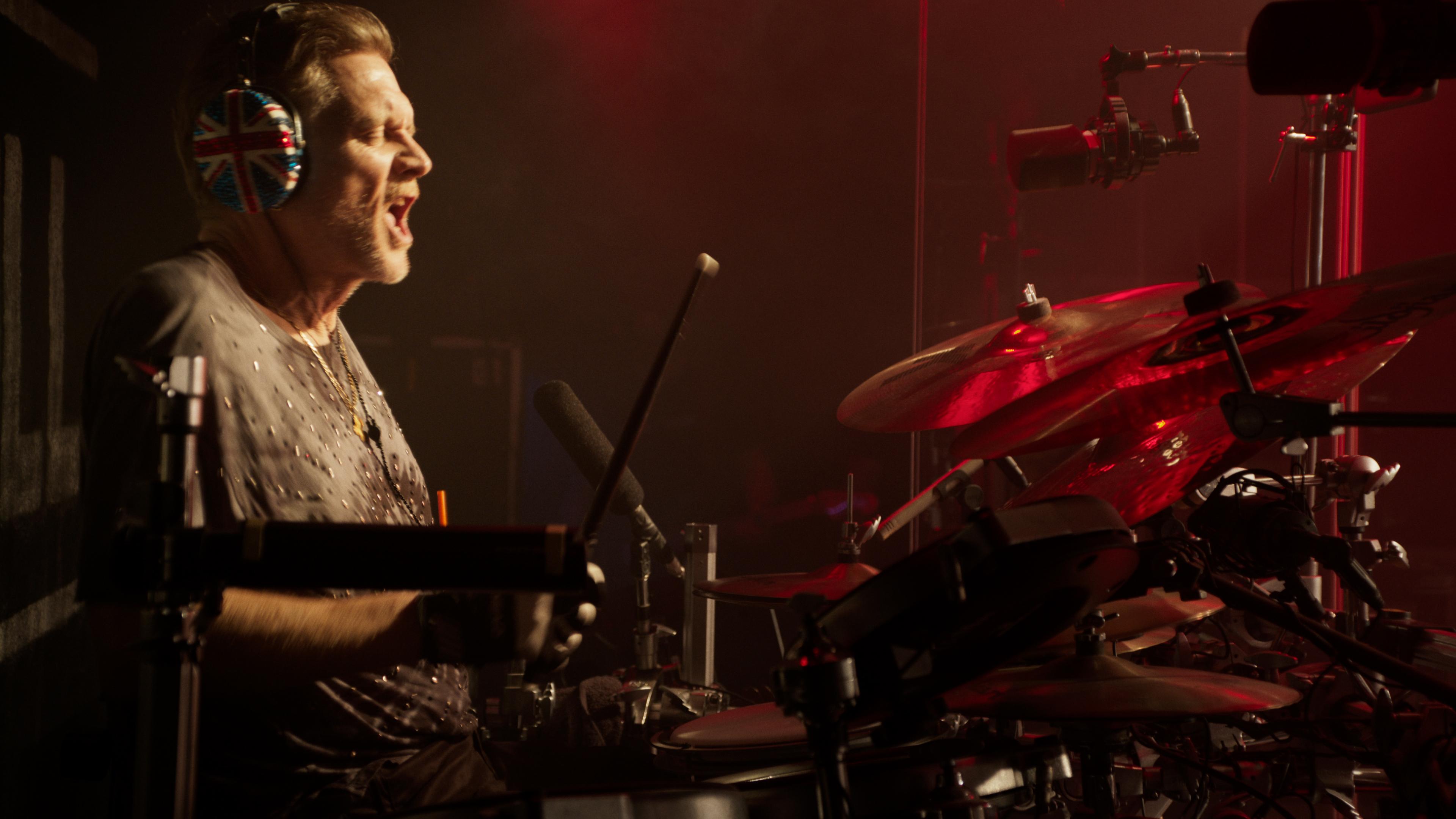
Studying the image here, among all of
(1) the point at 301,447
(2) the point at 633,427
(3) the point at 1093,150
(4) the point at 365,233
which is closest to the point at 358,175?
(4) the point at 365,233

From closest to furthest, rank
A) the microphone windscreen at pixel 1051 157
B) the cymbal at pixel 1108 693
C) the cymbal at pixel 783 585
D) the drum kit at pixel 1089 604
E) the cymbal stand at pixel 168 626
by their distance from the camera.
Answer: the cymbal stand at pixel 168 626
the drum kit at pixel 1089 604
the cymbal at pixel 1108 693
the cymbal at pixel 783 585
the microphone windscreen at pixel 1051 157

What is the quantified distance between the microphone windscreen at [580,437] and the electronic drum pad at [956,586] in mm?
1273

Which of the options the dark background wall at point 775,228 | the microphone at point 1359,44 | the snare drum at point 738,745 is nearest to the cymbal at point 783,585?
the snare drum at point 738,745

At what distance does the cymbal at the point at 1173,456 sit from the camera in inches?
45.4

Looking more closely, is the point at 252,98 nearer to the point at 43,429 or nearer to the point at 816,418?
the point at 43,429

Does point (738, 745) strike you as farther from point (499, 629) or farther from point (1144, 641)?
point (1144, 641)

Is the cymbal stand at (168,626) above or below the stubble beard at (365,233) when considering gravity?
below

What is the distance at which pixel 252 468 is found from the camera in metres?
1.09

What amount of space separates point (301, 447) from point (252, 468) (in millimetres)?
85

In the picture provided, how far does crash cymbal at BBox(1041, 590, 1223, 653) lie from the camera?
53.2 inches

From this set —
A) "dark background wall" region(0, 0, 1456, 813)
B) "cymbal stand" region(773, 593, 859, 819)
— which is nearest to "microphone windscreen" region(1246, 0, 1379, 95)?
"cymbal stand" region(773, 593, 859, 819)

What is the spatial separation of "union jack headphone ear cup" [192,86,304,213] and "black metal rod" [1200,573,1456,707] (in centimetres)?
115

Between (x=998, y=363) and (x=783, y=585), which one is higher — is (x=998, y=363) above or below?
above

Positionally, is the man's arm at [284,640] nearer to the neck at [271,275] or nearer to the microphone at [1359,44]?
the neck at [271,275]
